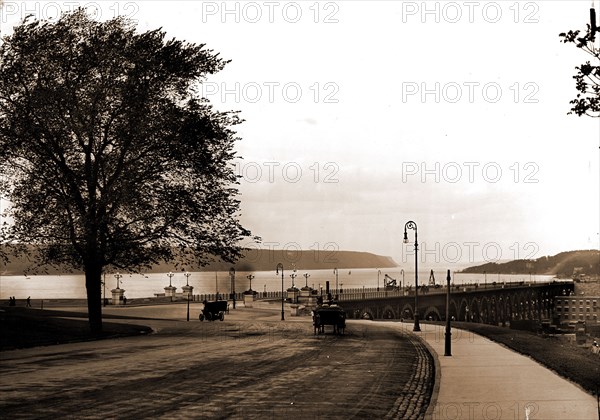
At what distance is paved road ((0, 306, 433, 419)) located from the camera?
16562mm

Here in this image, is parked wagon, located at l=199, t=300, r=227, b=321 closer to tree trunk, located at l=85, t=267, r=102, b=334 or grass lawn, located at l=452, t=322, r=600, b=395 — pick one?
tree trunk, located at l=85, t=267, r=102, b=334

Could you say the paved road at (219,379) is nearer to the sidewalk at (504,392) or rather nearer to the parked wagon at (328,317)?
the sidewalk at (504,392)

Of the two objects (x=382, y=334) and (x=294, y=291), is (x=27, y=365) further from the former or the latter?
(x=294, y=291)

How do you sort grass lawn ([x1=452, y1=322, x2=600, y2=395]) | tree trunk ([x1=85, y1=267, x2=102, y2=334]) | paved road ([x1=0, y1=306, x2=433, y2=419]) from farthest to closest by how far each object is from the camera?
tree trunk ([x1=85, y1=267, x2=102, y2=334]) < grass lawn ([x1=452, y1=322, x2=600, y2=395]) < paved road ([x1=0, y1=306, x2=433, y2=419])

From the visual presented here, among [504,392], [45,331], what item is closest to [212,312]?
[45,331]

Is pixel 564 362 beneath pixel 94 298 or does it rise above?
beneath

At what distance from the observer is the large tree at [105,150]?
36719 millimetres

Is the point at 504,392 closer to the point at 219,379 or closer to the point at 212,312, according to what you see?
the point at 219,379

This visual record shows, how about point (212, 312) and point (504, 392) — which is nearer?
point (504, 392)

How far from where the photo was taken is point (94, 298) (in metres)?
39.4

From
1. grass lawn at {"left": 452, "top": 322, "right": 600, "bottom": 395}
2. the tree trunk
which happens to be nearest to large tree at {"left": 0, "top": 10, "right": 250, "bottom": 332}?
the tree trunk

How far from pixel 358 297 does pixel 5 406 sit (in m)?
106

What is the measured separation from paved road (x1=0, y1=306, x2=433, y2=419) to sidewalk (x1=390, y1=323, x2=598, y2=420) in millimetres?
794

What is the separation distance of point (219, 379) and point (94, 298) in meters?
20.0
